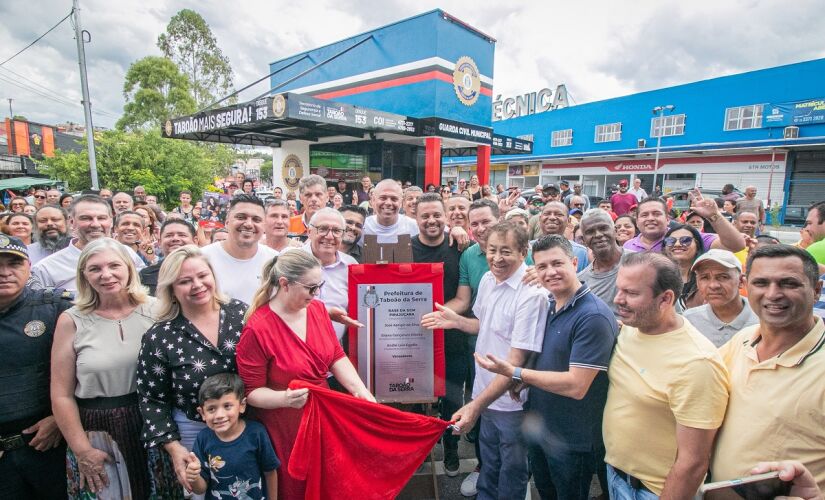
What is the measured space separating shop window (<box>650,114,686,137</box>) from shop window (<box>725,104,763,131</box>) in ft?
8.82

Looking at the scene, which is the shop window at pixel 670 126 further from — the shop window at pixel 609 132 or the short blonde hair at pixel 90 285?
the short blonde hair at pixel 90 285

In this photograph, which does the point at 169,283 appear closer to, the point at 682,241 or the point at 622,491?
the point at 622,491

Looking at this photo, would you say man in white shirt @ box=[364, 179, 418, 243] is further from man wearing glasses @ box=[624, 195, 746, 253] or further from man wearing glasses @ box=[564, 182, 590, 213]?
man wearing glasses @ box=[564, 182, 590, 213]

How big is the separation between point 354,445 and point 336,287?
53.3 inches

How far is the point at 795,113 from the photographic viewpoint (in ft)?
76.8

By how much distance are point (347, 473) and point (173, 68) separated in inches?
1232

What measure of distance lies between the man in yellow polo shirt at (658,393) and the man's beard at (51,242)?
5.44 meters

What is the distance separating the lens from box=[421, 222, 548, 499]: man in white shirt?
2578 millimetres

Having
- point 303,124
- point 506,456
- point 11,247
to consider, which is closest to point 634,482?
point 506,456

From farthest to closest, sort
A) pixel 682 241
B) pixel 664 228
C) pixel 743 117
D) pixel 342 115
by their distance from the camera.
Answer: pixel 743 117 < pixel 342 115 < pixel 664 228 < pixel 682 241

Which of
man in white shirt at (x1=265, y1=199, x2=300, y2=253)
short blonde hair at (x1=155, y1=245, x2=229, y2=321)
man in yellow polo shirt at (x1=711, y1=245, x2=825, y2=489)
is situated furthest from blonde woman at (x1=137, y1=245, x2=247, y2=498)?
man in yellow polo shirt at (x1=711, y1=245, x2=825, y2=489)

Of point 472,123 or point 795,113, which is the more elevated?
point 795,113

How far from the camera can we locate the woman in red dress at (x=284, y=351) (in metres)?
2.29

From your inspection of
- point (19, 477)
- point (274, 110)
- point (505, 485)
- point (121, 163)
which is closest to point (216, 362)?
point (19, 477)
